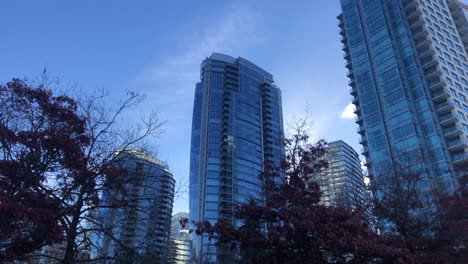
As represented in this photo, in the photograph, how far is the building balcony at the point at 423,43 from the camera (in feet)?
226

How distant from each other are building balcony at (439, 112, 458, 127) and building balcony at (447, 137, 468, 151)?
3277 millimetres

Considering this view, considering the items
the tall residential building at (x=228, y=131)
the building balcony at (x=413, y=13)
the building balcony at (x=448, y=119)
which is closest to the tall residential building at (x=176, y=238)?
the tall residential building at (x=228, y=131)

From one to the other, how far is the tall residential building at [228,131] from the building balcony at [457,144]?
157 feet

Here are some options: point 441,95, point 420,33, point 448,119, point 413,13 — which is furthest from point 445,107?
point 413,13

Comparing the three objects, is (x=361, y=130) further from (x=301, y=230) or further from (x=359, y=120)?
(x=301, y=230)

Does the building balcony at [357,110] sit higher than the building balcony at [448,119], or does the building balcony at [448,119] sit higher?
the building balcony at [357,110]

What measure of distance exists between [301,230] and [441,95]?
2478 inches

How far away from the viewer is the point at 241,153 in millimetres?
112000

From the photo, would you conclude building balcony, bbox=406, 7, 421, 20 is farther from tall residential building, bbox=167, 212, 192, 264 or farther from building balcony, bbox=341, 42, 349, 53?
tall residential building, bbox=167, 212, 192, 264

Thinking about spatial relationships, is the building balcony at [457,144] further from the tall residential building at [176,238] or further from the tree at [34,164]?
the tree at [34,164]

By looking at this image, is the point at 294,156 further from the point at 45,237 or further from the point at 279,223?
the point at 45,237

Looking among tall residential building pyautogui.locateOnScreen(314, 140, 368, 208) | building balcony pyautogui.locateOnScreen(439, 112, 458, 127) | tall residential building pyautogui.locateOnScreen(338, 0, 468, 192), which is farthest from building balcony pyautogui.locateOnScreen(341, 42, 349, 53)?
tall residential building pyautogui.locateOnScreen(314, 140, 368, 208)

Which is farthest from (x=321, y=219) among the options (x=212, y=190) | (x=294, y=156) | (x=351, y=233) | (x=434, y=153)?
(x=212, y=190)

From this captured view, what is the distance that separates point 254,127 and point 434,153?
226ft
